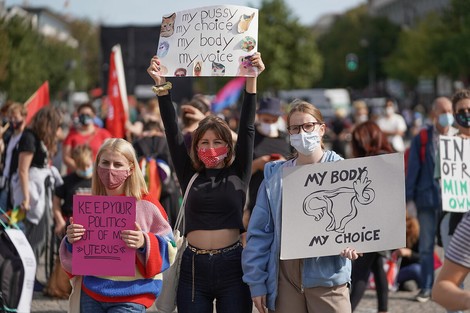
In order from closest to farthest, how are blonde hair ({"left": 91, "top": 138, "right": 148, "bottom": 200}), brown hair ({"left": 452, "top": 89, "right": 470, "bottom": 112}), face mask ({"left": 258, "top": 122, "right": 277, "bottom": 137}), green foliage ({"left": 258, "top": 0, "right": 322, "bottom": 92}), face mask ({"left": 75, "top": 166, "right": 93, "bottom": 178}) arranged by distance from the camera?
1. blonde hair ({"left": 91, "top": 138, "right": 148, "bottom": 200})
2. brown hair ({"left": 452, "top": 89, "right": 470, "bottom": 112})
3. face mask ({"left": 258, "top": 122, "right": 277, "bottom": 137})
4. face mask ({"left": 75, "top": 166, "right": 93, "bottom": 178})
5. green foliage ({"left": 258, "top": 0, "right": 322, "bottom": 92})

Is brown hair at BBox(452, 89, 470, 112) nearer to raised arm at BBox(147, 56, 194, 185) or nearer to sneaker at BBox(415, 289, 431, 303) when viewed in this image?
sneaker at BBox(415, 289, 431, 303)

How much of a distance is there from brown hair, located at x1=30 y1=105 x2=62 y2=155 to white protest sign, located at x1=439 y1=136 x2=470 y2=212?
3.76 meters

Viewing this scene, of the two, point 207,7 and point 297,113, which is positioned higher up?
point 207,7

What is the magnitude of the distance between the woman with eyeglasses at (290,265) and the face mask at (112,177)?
2.29 feet

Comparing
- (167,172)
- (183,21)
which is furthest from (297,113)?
(167,172)

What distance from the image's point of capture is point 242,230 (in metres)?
5.62

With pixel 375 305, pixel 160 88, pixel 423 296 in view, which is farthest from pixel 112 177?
pixel 423 296

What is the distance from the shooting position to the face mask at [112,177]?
536cm

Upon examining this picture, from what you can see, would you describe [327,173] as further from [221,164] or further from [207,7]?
[207,7]

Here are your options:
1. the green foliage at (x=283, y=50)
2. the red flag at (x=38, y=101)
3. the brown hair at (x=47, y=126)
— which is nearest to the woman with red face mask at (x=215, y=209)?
the brown hair at (x=47, y=126)

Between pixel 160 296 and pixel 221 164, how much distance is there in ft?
2.56

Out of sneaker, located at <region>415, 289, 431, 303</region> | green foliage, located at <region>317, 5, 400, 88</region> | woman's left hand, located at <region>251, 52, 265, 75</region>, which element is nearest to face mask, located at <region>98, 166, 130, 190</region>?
woman's left hand, located at <region>251, 52, 265, 75</region>

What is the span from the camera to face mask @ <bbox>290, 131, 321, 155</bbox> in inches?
209

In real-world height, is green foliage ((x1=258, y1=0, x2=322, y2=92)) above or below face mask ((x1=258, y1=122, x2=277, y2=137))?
above
